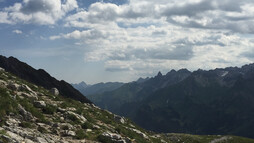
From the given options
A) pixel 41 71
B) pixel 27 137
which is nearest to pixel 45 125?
pixel 27 137

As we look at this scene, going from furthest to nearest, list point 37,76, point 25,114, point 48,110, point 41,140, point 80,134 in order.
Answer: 1. point 37,76
2. point 48,110
3. point 80,134
4. point 25,114
5. point 41,140

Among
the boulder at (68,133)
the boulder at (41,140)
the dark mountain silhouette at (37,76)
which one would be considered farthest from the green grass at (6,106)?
the dark mountain silhouette at (37,76)

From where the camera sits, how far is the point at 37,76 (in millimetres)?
134500

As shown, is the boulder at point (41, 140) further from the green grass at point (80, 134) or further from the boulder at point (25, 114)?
the boulder at point (25, 114)

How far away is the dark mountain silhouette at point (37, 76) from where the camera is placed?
12900cm

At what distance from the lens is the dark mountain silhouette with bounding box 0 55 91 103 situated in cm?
12900

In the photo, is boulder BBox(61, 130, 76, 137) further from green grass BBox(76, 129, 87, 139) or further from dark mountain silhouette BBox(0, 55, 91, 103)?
dark mountain silhouette BBox(0, 55, 91, 103)

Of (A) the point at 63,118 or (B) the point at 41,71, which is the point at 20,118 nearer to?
(A) the point at 63,118

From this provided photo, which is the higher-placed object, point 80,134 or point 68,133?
point 68,133

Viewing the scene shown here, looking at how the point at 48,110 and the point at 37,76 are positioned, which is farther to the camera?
the point at 37,76

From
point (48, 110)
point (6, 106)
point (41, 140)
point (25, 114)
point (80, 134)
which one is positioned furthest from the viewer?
point (48, 110)

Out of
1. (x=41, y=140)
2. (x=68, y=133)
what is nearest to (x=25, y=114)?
(x=68, y=133)

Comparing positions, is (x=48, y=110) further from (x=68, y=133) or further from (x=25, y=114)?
(x=68, y=133)

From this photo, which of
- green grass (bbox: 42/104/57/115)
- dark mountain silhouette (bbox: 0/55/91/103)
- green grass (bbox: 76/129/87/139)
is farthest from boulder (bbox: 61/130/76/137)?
dark mountain silhouette (bbox: 0/55/91/103)
